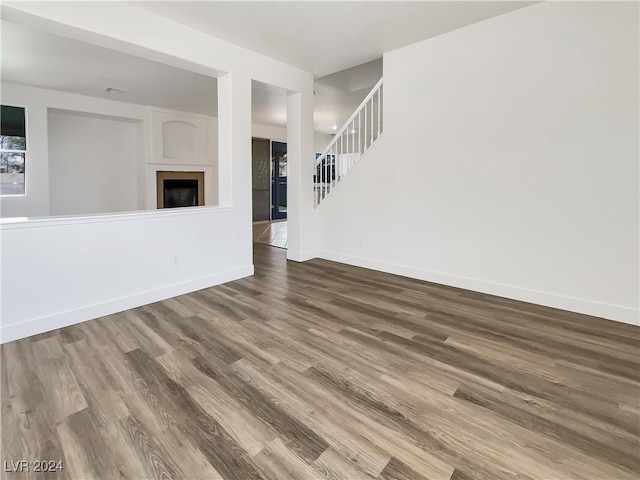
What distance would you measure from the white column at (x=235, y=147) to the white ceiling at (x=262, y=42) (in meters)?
0.42

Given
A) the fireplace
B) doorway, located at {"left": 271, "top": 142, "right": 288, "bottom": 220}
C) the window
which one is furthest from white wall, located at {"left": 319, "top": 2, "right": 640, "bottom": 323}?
doorway, located at {"left": 271, "top": 142, "right": 288, "bottom": 220}

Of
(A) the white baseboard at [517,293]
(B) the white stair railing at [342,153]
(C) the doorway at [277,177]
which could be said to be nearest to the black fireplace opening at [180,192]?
(C) the doorway at [277,177]

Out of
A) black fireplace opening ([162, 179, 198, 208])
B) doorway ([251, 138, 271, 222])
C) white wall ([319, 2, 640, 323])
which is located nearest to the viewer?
white wall ([319, 2, 640, 323])

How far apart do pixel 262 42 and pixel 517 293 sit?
371cm

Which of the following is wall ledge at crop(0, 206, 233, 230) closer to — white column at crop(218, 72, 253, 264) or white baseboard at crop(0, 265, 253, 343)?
white column at crop(218, 72, 253, 264)

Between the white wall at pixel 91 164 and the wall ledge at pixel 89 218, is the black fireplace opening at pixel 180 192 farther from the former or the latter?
the wall ledge at pixel 89 218

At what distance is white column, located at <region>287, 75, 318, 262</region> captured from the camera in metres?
4.66

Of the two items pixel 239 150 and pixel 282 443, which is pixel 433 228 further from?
pixel 282 443

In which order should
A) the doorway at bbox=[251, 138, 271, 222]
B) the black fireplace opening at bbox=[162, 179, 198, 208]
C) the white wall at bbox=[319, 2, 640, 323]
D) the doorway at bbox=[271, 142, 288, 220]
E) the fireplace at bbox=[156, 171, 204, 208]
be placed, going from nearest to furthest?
the white wall at bbox=[319, 2, 640, 323] → the fireplace at bbox=[156, 171, 204, 208] → the black fireplace opening at bbox=[162, 179, 198, 208] → the doorway at bbox=[251, 138, 271, 222] → the doorway at bbox=[271, 142, 288, 220]

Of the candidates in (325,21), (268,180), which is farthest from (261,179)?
(325,21)

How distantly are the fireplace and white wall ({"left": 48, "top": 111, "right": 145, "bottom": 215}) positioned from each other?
22.4 inches

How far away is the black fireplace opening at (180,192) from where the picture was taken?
751cm

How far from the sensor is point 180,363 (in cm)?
218

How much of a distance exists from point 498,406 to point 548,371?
0.59m
